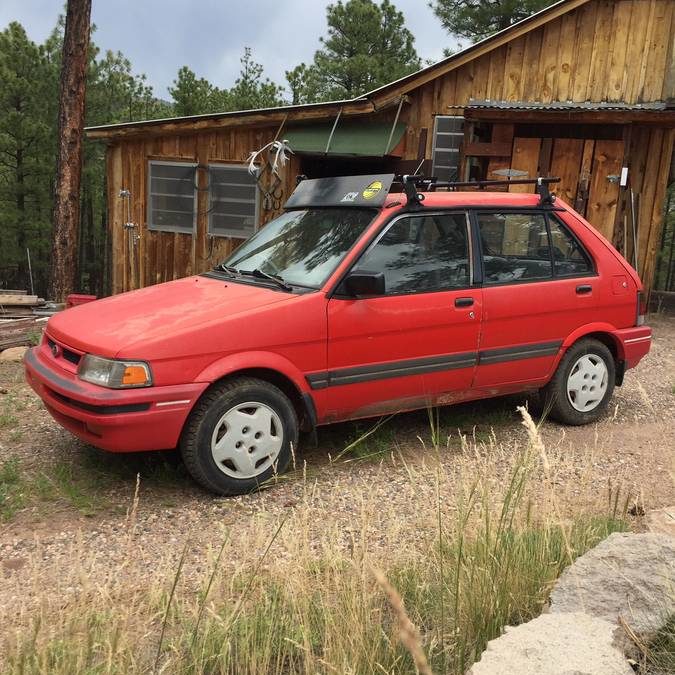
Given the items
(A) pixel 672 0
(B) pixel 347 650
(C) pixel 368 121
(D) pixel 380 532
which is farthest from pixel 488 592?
(A) pixel 672 0

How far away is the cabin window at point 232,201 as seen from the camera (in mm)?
12391

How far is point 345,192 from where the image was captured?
16.2 ft

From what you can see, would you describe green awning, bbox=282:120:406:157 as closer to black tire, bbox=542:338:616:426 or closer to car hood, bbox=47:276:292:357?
black tire, bbox=542:338:616:426

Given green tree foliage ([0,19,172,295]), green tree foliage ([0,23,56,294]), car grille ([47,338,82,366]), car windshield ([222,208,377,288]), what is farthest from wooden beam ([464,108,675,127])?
green tree foliage ([0,23,56,294])

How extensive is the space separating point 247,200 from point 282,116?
1711 mm

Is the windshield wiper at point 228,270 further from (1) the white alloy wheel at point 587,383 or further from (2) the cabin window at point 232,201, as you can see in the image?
(2) the cabin window at point 232,201

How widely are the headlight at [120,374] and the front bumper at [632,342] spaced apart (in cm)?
383

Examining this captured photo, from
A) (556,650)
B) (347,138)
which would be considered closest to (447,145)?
(347,138)

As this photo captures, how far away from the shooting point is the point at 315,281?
14.4 feet

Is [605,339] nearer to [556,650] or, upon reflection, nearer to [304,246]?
[304,246]

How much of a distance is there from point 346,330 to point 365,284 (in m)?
0.33

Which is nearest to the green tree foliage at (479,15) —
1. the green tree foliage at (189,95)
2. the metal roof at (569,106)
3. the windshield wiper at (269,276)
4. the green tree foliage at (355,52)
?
the green tree foliage at (355,52)

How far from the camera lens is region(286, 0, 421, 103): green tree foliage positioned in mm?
23438

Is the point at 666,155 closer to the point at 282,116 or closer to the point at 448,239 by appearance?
the point at 282,116
